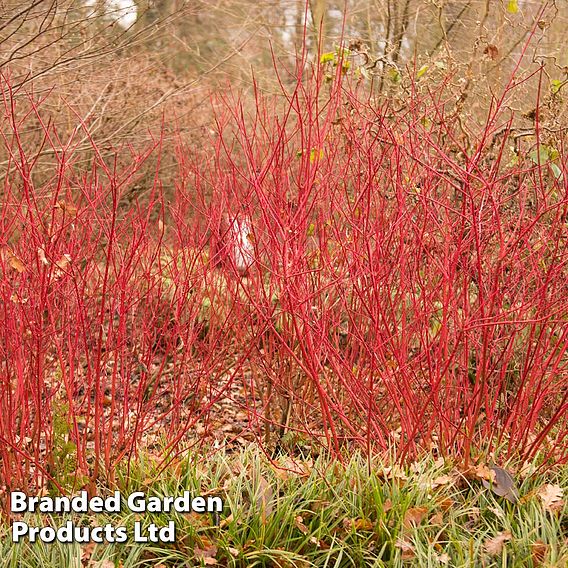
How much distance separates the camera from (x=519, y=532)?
9.04 feet

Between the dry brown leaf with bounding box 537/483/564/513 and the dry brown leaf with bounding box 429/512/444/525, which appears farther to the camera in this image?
the dry brown leaf with bounding box 537/483/564/513

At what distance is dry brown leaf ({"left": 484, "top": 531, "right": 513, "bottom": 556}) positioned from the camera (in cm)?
266

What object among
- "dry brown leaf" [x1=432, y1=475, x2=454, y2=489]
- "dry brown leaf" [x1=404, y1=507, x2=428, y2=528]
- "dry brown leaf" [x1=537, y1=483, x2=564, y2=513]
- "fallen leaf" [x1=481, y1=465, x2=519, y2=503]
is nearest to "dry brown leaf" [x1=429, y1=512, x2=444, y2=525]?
"dry brown leaf" [x1=404, y1=507, x2=428, y2=528]

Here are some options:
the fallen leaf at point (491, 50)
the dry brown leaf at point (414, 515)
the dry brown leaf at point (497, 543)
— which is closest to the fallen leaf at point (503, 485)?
the dry brown leaf at point (497, 543)

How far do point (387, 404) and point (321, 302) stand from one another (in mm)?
719

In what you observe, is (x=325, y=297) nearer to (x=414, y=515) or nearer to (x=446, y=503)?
(x=446, y=503)

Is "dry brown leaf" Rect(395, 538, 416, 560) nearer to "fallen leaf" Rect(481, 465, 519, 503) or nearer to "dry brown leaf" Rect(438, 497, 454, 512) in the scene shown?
"dry brown leaf" Rect(438, 497, 454, 512)

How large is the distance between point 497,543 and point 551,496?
1.37 ft

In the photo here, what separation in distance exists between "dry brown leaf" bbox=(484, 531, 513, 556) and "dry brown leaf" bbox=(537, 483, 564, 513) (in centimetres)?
27

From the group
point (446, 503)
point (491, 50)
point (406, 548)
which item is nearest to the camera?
point (406, 548)

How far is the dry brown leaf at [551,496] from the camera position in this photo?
2905mm

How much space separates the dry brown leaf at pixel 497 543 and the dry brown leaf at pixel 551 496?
266 millimetres

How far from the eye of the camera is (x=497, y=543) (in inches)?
105

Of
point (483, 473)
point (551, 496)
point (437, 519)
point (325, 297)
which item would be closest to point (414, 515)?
point (437, 519)
